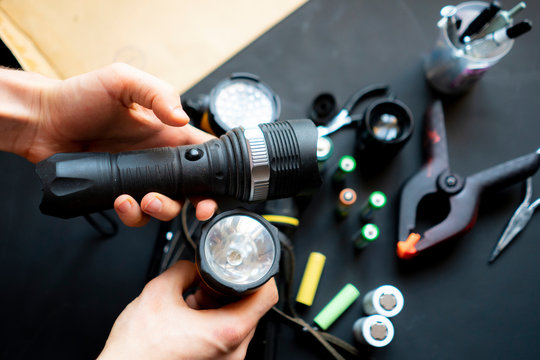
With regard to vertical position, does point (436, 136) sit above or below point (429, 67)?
below

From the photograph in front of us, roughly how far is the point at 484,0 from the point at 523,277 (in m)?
0.72

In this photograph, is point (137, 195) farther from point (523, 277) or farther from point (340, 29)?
point (523, 277)

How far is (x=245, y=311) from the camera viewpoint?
0.67 meters

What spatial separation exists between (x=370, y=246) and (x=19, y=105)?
0.79 metres

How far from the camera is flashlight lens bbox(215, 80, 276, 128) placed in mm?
877

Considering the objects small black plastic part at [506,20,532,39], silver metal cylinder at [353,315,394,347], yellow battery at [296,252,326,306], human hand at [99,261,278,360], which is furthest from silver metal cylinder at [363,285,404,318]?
small black plastic part at [506,20,532,39]

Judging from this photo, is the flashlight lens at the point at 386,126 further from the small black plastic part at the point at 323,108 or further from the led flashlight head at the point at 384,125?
the small black plastic part at the point at 323,108

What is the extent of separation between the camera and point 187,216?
0.92m

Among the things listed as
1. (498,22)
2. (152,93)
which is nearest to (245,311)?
(152,93)

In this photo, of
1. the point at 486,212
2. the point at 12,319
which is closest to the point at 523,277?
the point at 486,212

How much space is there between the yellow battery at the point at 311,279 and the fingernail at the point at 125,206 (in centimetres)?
42

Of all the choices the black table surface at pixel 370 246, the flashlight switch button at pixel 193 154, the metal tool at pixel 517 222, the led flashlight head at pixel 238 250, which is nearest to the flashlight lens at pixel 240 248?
the led flashlight head at pixel 238 250

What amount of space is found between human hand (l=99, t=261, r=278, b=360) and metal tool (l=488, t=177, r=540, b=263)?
56 cm

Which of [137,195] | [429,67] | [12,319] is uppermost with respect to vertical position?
[429,67]
